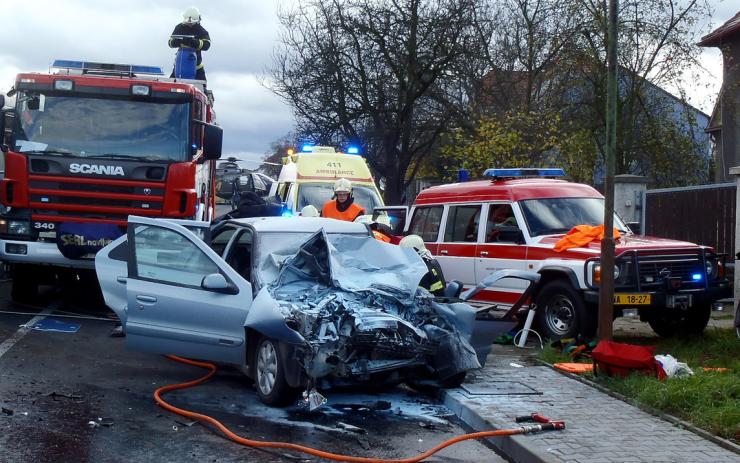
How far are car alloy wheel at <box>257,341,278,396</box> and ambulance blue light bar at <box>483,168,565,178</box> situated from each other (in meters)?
5.85

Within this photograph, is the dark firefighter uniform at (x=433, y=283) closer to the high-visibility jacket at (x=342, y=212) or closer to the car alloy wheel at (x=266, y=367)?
the car alloy wheel at (x=266, y=367)

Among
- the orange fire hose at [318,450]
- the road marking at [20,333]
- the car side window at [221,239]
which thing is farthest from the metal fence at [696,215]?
the road marking at [20,333]

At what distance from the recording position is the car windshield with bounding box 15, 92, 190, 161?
40.6 ft

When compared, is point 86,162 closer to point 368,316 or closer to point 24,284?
point 24,284

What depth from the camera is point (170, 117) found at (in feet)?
41.8

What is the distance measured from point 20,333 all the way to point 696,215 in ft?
38.5

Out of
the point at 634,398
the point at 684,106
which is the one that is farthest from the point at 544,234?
the point at 684,106

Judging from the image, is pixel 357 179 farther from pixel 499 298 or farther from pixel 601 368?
pixel 601 368

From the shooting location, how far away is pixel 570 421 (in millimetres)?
7301

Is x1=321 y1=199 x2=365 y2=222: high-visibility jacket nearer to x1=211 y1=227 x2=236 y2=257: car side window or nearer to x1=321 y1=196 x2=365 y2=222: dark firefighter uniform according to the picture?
x1=321 y1=196 x2=365 y2=222: dark firefighter uniform

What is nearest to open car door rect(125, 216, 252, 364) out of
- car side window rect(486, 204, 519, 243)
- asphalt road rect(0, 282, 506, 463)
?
asphalt road rect(0, 282, 506, 463)

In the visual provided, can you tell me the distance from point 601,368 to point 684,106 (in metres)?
13.9

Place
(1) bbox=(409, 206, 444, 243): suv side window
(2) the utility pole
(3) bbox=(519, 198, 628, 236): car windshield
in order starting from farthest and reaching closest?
(1) bbox=(409, 206, 444, 243): suv side window, (3) bbox=(519, 198, 628, 236): car windshield, (2) the utility pole

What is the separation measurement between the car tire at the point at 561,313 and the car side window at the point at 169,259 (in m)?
4.53
